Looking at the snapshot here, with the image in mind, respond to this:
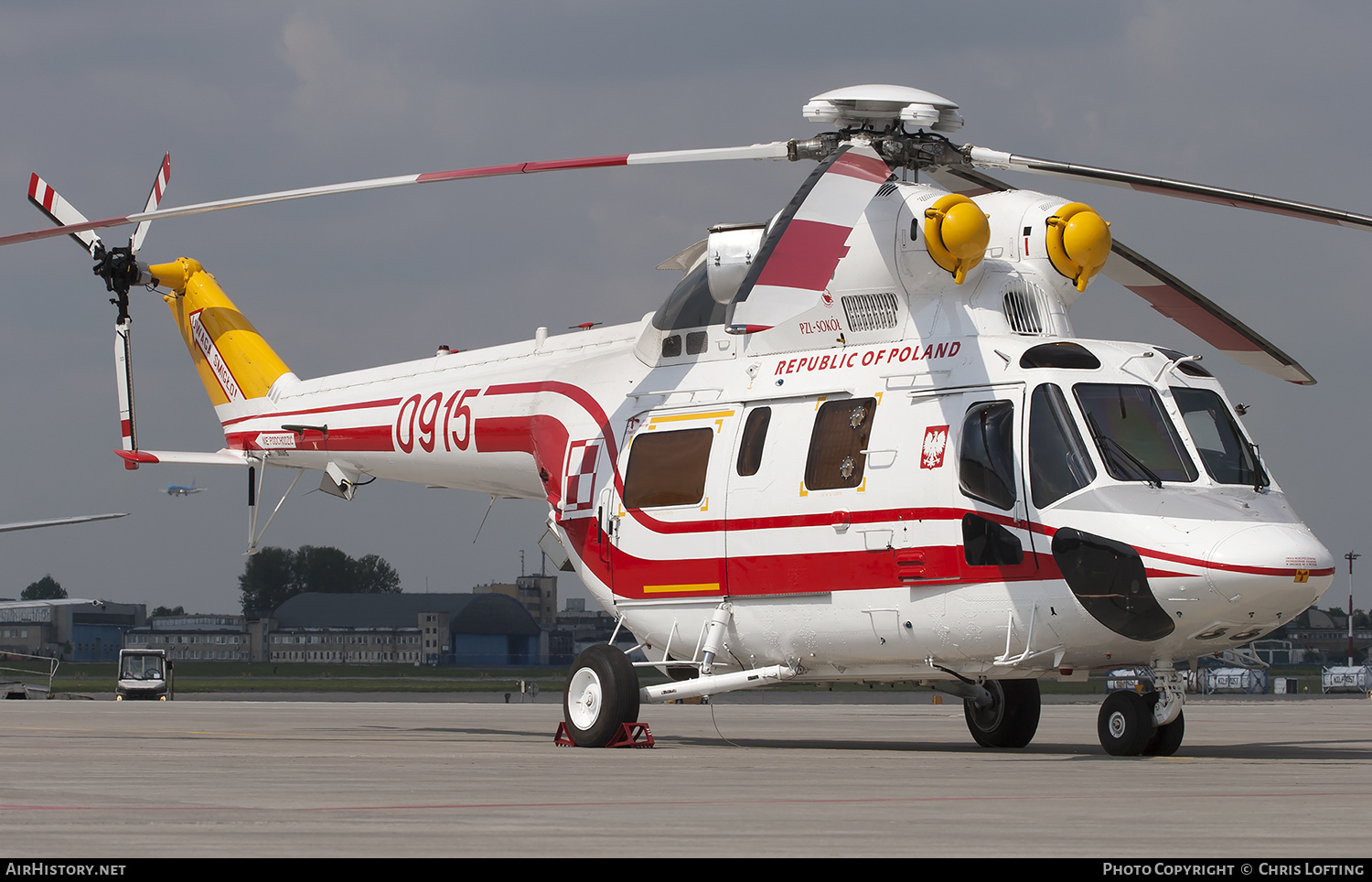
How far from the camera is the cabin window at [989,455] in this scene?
13508 millimetres

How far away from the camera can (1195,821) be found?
773cm

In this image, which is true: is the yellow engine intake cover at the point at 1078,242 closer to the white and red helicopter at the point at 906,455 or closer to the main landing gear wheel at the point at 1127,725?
the white and red helicopter at the point at 906,455

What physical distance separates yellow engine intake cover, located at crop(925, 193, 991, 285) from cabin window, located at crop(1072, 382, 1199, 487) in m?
1.66

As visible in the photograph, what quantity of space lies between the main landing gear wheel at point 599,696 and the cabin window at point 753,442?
94.3 inches

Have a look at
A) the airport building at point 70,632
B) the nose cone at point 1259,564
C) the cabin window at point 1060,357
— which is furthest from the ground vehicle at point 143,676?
the airport building at point 70,632

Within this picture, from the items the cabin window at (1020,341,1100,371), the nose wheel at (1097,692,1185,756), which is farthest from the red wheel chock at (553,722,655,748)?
the cabin window at (1020,341,1100,371)

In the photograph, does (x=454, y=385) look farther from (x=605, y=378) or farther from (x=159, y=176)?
(x=159, y=176)

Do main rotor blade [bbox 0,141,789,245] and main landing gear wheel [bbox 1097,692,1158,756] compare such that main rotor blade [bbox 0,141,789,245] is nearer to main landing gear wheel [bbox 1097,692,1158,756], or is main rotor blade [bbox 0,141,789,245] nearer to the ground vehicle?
main landing gear wheel [bbox 1097,692,1158,756]

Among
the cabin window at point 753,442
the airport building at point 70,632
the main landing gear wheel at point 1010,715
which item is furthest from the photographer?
the airport building at point 70,632

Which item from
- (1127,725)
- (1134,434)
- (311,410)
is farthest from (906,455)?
(311,410)

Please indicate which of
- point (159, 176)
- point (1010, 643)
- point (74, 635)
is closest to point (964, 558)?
point (1010, 643)

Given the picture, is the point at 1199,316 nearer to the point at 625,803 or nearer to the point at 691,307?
the point at 691,307

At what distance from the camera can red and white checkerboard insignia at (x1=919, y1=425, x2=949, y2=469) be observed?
13.9m

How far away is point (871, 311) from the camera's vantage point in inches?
596
